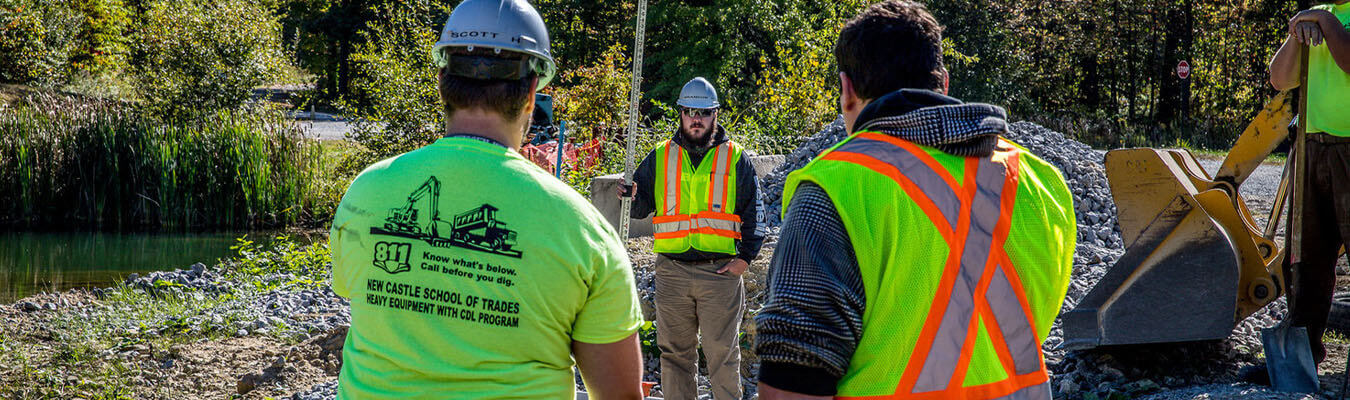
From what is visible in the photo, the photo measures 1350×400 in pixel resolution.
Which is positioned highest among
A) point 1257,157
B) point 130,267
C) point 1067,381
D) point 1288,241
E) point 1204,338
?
point 1257,157

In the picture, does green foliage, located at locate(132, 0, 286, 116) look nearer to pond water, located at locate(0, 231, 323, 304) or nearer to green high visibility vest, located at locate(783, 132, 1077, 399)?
pond water, located at locate(0, 231, 323, 304)

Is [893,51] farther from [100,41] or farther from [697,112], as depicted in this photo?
[100,41]

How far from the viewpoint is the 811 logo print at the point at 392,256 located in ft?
6.42

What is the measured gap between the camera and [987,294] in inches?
74.4

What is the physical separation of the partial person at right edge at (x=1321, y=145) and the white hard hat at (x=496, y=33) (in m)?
3.69

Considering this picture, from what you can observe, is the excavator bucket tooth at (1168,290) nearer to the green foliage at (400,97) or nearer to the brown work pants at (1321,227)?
the brown work pants at (1321,227)

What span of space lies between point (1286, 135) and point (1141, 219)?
83 cm

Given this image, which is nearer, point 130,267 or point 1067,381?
point 1067,381

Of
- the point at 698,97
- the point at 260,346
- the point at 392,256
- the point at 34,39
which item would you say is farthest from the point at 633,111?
the point at 34,39

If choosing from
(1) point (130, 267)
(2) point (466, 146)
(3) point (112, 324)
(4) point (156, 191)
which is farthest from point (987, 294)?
(4) point (156, 191)

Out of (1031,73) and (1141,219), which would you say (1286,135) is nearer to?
(1141,219)

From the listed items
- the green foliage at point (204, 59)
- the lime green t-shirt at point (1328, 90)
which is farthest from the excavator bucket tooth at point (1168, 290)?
the green foliage at point (204, 59)

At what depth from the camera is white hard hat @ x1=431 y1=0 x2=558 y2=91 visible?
80.7 inches

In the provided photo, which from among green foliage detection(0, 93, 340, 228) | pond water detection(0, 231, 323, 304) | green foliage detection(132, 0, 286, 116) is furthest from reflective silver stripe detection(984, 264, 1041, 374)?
green foliage detection(132, 0, 286, 116)
